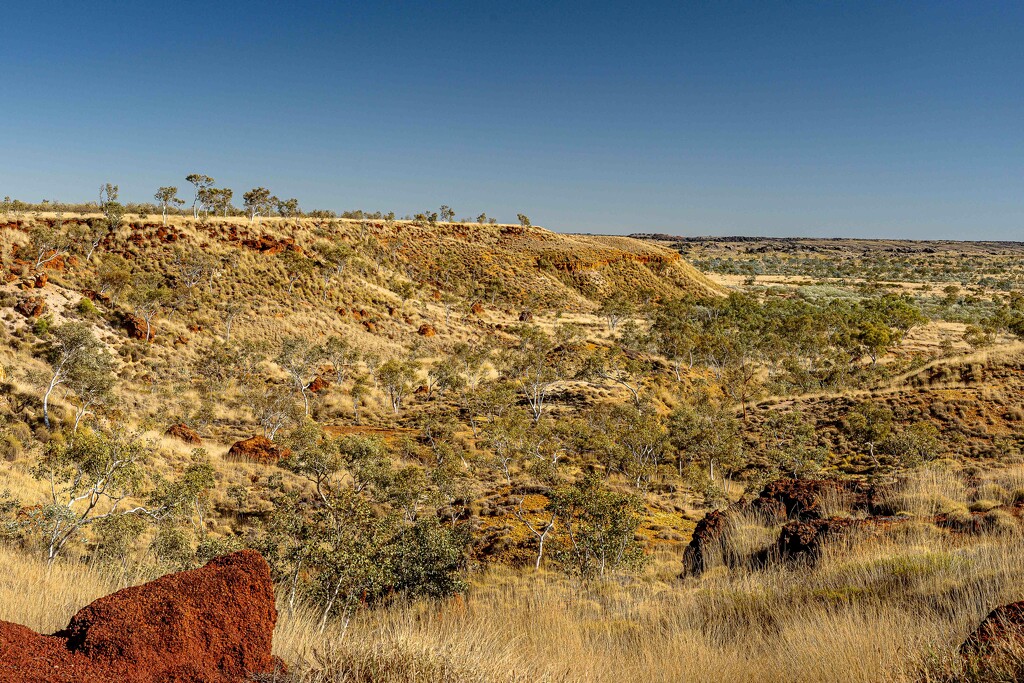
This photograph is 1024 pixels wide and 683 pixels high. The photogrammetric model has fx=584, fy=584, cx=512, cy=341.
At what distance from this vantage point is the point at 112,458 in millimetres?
11812

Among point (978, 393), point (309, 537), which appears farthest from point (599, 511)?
point (978, 393)

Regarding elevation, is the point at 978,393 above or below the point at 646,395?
above

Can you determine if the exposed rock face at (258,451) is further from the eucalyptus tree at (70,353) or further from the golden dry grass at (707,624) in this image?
the golden dry grass at (707,624)

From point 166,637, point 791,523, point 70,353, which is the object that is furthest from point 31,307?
point 791,523

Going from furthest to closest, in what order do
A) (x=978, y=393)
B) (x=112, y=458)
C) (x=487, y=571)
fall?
(x=978, y=393), (x=487, y=571), (x=112, y=458)

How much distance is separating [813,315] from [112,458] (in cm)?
5858

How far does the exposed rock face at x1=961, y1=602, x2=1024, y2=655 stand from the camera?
3455 millimetres

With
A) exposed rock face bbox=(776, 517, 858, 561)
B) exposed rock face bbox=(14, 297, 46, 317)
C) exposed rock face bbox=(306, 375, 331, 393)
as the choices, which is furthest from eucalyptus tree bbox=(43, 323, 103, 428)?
exposed rock face bbox=(776, 517, 858, 561)

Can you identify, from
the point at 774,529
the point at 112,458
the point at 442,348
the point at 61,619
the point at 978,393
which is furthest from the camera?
the point at 442,348

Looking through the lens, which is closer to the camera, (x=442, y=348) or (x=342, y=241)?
(x=442, y=348)

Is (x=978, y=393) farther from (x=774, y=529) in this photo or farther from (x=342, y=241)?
(x=342, y=241)

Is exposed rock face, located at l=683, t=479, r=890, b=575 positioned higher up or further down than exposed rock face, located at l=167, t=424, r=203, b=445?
higher up

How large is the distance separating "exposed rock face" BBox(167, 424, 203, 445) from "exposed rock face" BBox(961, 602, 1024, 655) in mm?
27326

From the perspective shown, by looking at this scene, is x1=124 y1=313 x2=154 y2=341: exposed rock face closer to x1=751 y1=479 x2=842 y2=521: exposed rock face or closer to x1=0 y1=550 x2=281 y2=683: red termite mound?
x1=751 y1=479 x2=842 y2=521: exposed rock face
